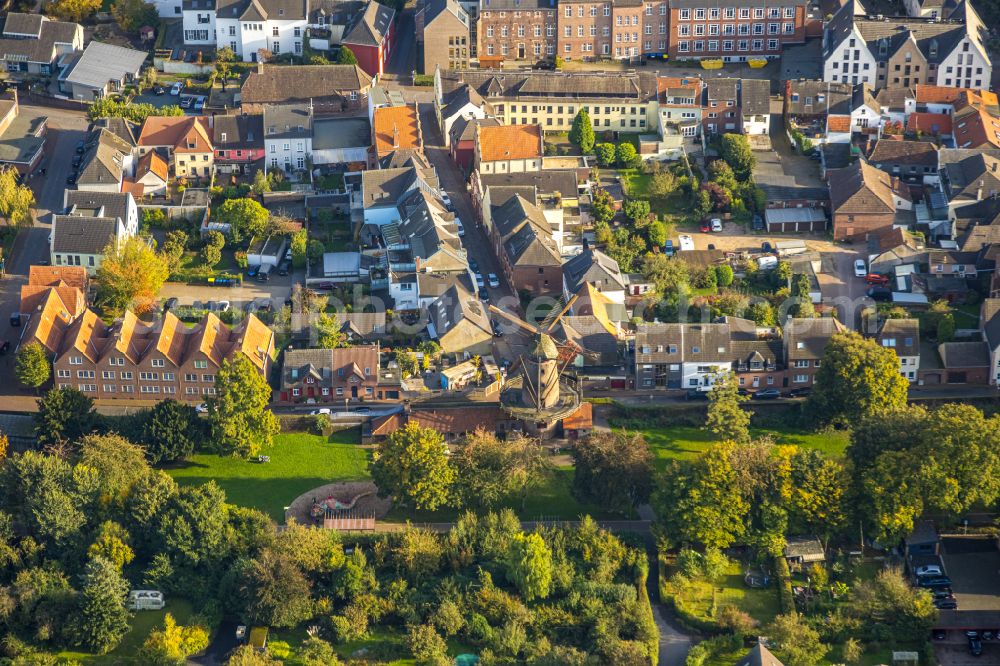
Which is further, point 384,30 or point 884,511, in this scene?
point 384,30

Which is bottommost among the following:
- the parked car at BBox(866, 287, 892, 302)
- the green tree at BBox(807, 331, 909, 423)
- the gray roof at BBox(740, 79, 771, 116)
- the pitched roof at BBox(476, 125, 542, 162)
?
the green tree at BBox(807, 331, 909, 423)

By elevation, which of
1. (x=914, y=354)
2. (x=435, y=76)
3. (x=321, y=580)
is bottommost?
(x=321, y=580)

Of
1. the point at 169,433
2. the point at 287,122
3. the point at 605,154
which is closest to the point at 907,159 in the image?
the point at 605,154

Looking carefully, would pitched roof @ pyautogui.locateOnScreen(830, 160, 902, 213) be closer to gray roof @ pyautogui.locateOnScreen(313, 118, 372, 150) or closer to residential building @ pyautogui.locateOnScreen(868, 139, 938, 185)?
residential building @ pyautogui.locateOnScreen(868, 139, 938, 185)

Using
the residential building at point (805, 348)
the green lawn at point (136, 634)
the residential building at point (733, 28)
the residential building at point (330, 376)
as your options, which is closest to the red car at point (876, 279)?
the residential building at point (805, 348)

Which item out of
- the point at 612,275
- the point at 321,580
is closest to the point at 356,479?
the point at 321,580

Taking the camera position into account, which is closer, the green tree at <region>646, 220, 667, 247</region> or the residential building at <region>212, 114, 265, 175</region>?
the green tree at <region>646, 220, 667, 247</region>

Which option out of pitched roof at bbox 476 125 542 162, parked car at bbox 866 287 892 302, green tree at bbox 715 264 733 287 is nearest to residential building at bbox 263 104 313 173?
pitched roof at bbox 476 125 542 162

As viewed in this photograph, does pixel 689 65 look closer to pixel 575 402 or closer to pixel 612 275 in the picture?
pixel 612 275
